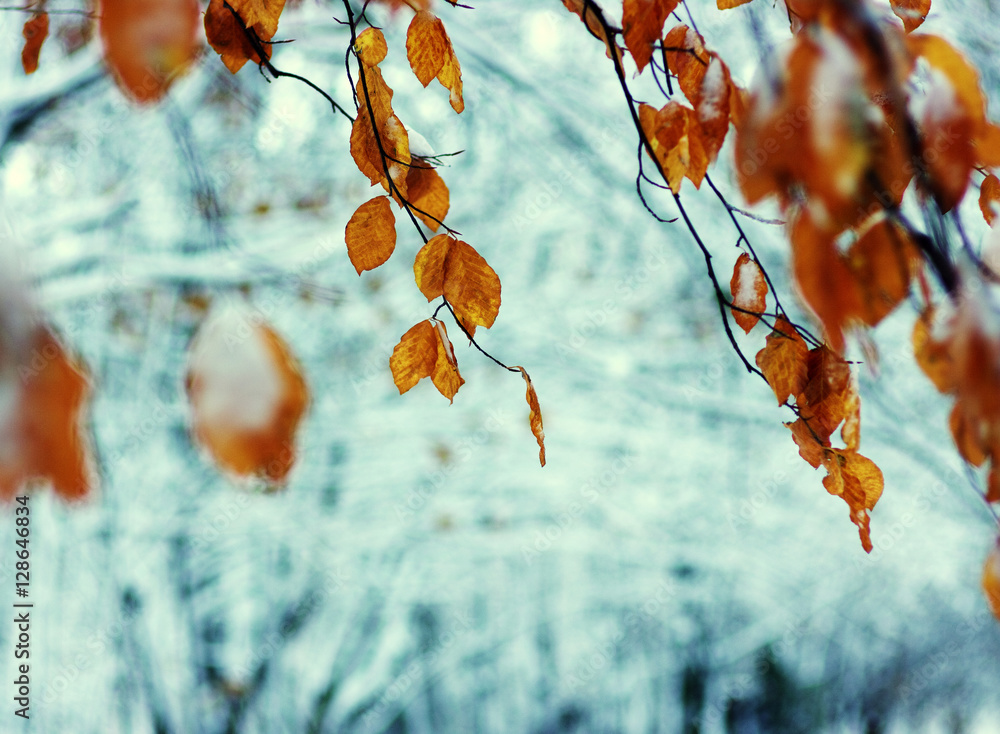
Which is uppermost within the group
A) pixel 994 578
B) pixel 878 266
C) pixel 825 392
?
pixel 878 266

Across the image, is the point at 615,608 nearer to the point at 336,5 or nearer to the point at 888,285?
the point at 888,285

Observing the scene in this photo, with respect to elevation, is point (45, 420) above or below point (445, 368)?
A: above

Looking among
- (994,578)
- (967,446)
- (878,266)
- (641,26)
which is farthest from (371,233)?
(994,578)

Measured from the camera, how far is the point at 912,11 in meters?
0.70

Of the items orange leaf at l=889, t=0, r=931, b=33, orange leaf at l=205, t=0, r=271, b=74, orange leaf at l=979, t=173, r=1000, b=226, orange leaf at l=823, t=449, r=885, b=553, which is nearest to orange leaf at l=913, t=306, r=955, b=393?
orange leaf at l=823, t=449, r=885, b=553

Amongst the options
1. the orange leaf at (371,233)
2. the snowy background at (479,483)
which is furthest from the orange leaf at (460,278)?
the snowy background at (479,483)

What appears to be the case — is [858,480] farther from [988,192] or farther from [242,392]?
[242,392]

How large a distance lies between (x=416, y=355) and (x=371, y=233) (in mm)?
126

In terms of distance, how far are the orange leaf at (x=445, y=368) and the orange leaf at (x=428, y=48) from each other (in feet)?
0.76

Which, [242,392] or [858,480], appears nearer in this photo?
[242,392]

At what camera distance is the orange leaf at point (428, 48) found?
0.66m

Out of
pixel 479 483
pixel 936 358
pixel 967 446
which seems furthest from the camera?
pixel 479 483

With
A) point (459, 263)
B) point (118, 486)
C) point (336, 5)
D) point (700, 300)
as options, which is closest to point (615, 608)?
point (700, 300)

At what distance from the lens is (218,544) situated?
6.87 ft
